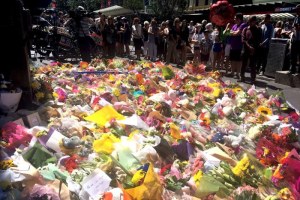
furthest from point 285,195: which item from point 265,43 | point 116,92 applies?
point 265,43

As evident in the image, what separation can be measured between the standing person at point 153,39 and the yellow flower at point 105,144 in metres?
8.72

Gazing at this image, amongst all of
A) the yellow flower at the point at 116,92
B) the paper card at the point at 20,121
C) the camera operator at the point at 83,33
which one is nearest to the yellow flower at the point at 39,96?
the paper card at the point at 20,121

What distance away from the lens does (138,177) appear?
243 centimetres

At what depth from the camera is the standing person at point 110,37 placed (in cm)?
1196

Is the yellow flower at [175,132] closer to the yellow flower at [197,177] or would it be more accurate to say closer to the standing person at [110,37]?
the yellow flower at [197,177]

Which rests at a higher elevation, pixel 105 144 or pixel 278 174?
pixel 105 144

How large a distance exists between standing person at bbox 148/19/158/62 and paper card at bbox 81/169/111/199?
9390 mm

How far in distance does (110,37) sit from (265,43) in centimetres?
526

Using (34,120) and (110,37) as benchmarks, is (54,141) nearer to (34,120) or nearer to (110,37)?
(34,120)

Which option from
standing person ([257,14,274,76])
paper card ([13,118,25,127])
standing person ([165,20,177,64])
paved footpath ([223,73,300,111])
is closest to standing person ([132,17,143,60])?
standing person ([165,20,177,64])

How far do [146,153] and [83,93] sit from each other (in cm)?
226

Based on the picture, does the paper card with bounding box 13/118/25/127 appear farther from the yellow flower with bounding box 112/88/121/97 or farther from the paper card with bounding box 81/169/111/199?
the yellow flower with bounding box 112/88/121/97

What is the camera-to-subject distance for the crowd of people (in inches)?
315

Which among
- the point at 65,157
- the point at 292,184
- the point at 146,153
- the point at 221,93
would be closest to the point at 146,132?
the point at 146,153
